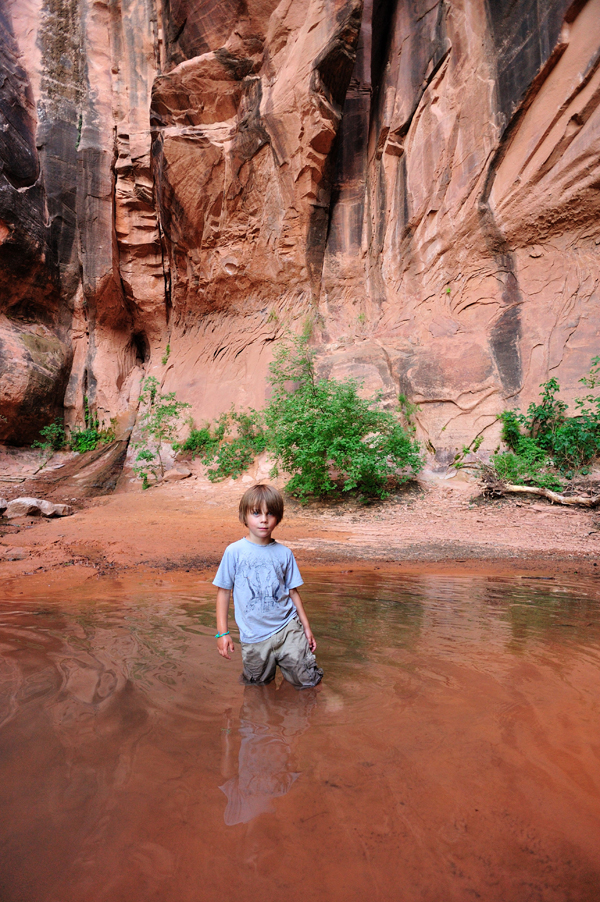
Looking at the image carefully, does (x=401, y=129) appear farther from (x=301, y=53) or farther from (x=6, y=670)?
(x=6, y=670)

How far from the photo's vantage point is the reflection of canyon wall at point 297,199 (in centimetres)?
983

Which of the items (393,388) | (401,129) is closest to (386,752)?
(393,388)

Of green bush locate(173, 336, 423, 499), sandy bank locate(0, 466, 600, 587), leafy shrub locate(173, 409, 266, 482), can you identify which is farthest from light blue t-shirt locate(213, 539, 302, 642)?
leafy shrub locate(173, 409, 266, 482)

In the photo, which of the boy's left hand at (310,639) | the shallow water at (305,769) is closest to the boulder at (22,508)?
the shallow water at (305,769)

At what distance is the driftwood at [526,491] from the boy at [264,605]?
6.60 metres

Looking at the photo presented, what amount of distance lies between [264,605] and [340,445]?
6.77 m

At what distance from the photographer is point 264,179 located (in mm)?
13445

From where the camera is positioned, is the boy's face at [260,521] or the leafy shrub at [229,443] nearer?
the boy's face at [260,521]

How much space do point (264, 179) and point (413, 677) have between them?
46.7 feet

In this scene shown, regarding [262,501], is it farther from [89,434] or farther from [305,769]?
[89,434]

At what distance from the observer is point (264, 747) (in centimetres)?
176

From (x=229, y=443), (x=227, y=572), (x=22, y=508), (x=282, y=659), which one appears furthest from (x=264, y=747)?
(x=229, y=443)

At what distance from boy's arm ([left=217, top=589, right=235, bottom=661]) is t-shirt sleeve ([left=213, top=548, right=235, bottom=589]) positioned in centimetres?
3

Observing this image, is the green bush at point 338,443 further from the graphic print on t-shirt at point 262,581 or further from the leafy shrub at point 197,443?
the graphic print on t-shirt at point 262,581
